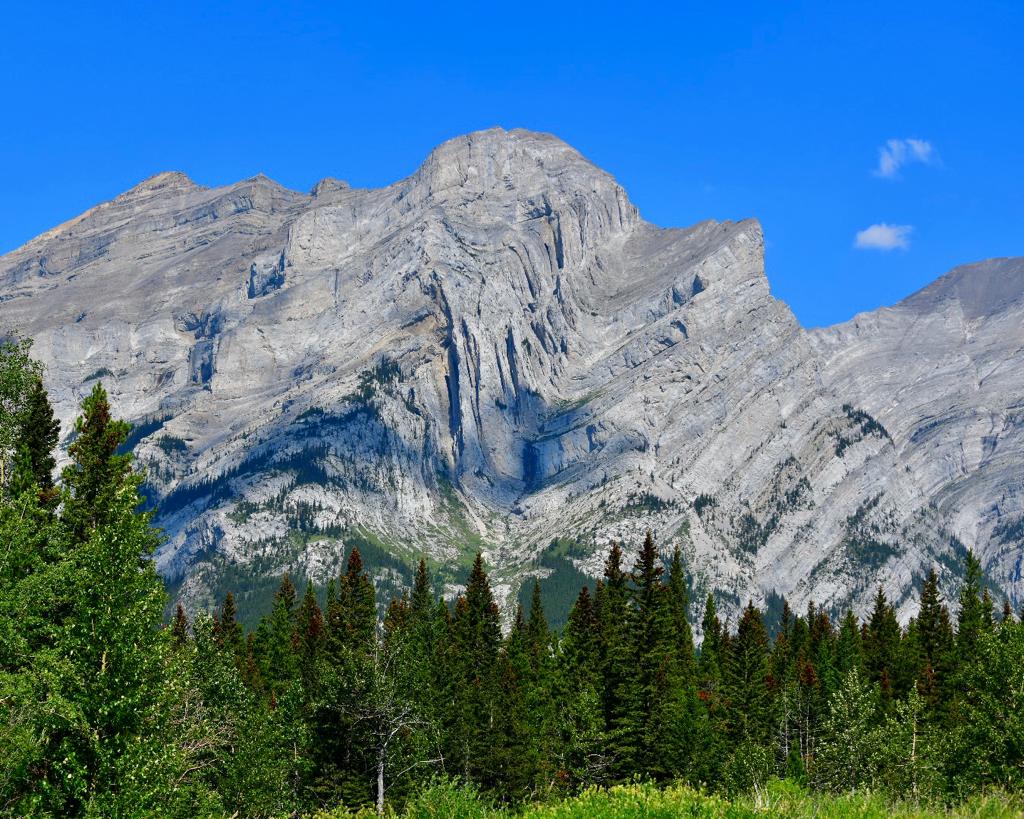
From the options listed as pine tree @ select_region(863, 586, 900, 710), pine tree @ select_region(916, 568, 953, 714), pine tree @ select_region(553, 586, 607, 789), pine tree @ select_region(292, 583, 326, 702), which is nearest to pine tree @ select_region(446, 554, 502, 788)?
pine tree @ select_region(553, 586, 607, 789)

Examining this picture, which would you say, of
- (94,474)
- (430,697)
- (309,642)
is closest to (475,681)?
(430,697)

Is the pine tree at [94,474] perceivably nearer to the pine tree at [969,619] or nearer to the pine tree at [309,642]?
the pine tree at [309,642]

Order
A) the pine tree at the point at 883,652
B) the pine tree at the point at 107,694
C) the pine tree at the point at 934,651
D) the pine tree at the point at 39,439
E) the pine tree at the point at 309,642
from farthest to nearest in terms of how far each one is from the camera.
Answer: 1. the pine tree at the point at 883,652
2. the pine tree at the point at 934,651
3. the pine tree at the point at 309,642
4. the pine tree at the point at 39,439
5. the pine tree at the point at 107,694

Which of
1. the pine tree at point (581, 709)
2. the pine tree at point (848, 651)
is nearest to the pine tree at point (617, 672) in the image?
the pine tree at point (581, 709)

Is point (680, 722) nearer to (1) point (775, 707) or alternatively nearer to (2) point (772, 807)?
(1) point (775, 707)

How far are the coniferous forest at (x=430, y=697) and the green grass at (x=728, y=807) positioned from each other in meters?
0.09

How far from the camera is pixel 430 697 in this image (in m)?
85.5

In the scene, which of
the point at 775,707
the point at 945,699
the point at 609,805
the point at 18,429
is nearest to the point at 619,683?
the point at 775,707

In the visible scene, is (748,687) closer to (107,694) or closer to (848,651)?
(848,651)

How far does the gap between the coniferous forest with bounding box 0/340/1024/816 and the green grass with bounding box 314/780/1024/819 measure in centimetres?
9

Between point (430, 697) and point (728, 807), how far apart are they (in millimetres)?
67441

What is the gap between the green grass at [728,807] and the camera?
1922 cm

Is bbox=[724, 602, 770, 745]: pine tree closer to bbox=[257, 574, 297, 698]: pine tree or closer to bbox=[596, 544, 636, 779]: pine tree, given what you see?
bbox=[596, 544, 636, 779]: pine tree

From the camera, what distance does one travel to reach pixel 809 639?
130000mm
